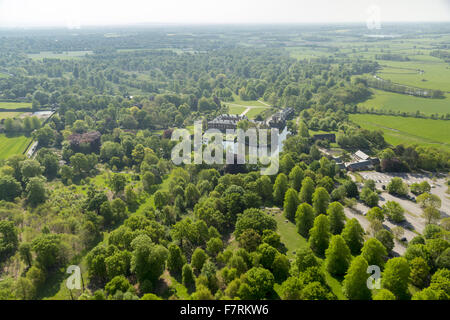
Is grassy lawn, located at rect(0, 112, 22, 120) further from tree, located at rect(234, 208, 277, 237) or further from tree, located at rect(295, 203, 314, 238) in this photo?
tree, located at rect(295, 203, 314, 238)

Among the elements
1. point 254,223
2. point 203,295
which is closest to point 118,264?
point 203,295

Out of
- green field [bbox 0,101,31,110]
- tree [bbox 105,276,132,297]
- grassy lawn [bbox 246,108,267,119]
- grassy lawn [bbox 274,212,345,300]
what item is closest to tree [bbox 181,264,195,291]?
tree [bbox 105,276,132,297]

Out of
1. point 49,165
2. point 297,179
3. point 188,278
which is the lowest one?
point 188,278

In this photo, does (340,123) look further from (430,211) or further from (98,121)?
(98,121)

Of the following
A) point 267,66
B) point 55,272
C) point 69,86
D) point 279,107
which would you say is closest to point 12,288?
point 55,272

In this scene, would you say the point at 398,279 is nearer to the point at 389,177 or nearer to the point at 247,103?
the point at 389,177

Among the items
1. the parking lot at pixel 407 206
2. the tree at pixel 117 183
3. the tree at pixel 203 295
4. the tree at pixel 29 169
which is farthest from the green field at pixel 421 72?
the tree at pixel 29 169

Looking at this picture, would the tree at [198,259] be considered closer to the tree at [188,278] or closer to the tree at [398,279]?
the tree at [188,278]
